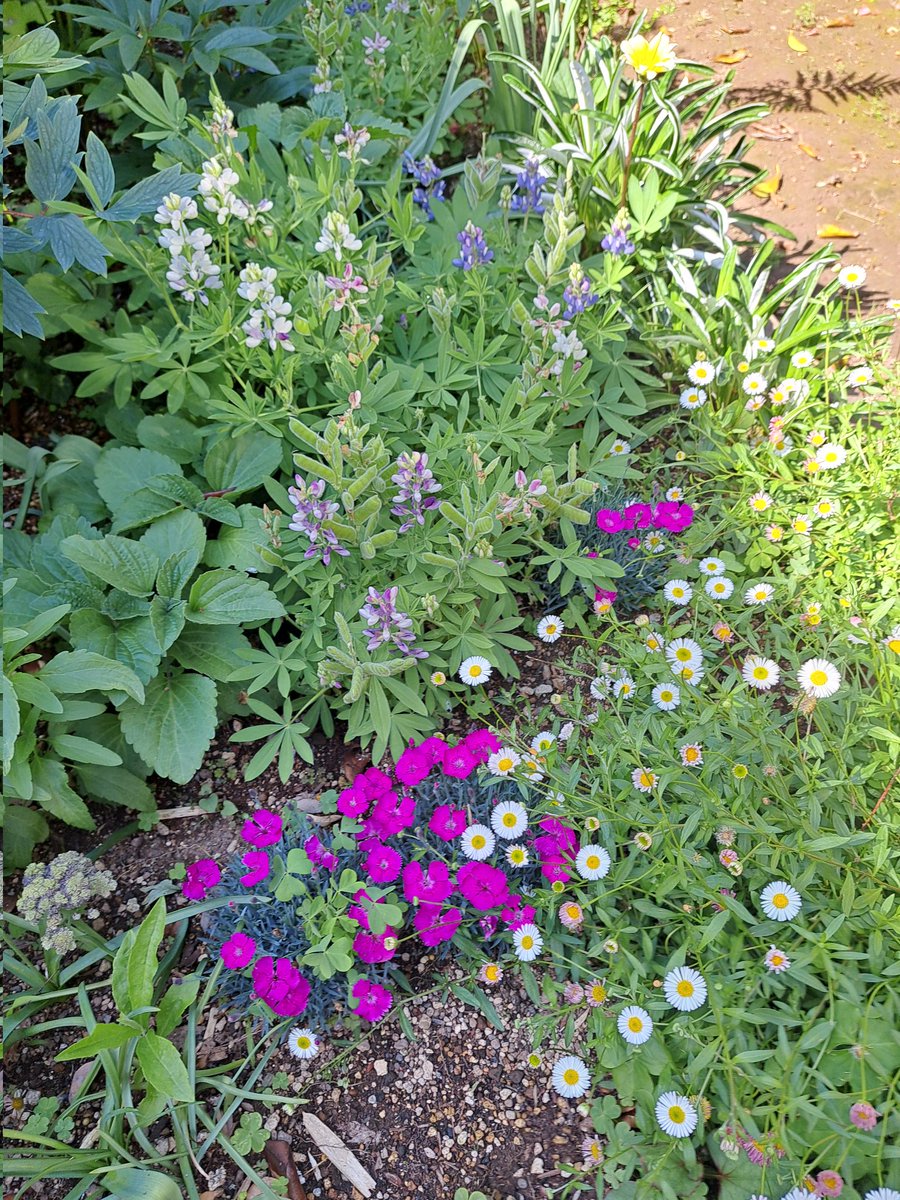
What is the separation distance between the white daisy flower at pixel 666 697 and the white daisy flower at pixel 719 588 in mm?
386

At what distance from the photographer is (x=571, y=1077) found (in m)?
1.67

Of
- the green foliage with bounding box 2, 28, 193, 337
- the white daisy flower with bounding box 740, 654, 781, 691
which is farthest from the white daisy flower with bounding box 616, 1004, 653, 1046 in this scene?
the green foliage with bounding box 2, 28, 193, 337

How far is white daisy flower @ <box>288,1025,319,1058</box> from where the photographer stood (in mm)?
1754

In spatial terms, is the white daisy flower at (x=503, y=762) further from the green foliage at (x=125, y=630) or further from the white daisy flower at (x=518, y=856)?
the green foliage at (x=125, y=630)

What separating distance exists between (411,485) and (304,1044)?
1200 mm

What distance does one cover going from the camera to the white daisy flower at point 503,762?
1.94 metres

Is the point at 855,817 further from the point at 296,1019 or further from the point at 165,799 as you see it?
the point at 165,799

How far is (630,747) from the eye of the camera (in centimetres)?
196

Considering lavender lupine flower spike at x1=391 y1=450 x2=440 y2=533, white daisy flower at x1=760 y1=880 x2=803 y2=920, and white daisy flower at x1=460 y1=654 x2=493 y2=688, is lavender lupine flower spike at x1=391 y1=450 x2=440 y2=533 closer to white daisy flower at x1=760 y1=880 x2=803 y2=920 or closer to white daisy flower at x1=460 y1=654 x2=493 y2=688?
white daisy flower at x1=460 y1=654 x2=493 y2=688

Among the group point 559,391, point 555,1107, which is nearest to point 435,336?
point 559,391

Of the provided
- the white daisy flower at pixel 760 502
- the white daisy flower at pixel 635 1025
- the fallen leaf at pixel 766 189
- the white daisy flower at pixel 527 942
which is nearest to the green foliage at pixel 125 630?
the white daisy flower at pixel 527 942

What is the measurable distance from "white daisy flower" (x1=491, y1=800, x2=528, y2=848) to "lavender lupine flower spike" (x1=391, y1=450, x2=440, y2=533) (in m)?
0.68

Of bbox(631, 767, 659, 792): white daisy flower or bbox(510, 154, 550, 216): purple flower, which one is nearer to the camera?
bbox(631, 767, 659, 792): white daisy flower

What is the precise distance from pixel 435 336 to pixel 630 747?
52.2 inches
